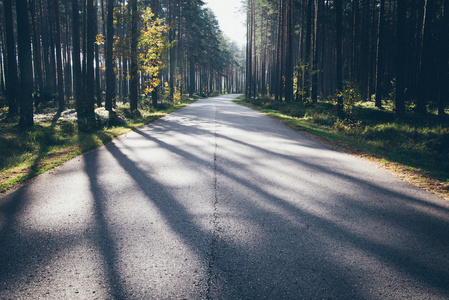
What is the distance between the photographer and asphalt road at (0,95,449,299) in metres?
2.42

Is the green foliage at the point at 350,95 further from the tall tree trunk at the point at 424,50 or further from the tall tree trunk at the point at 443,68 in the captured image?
the tall tree trunk at the point at 424,50

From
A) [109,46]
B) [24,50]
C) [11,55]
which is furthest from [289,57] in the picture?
[11,55]

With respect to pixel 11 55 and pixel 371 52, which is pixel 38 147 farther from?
pixel 371 52

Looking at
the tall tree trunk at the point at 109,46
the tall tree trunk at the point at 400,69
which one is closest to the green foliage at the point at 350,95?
the tall tree trunk at the point at 400,69

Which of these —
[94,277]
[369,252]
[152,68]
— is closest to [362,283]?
[369,252]

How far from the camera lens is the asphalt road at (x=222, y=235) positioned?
2.42 metres

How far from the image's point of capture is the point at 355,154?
805cm

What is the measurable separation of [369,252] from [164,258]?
231cm

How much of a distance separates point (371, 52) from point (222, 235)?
2612 cm

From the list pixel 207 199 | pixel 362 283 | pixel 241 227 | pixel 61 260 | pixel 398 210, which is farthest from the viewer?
pixel 207 199

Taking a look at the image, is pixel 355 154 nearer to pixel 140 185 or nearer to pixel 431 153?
pixel 431 153

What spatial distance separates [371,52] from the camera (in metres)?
23.5

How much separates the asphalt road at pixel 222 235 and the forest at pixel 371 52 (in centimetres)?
1041

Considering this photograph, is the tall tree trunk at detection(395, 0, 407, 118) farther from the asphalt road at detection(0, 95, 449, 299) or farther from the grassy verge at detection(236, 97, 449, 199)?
the asphalt road at detection(0, 95, 449, 299)
